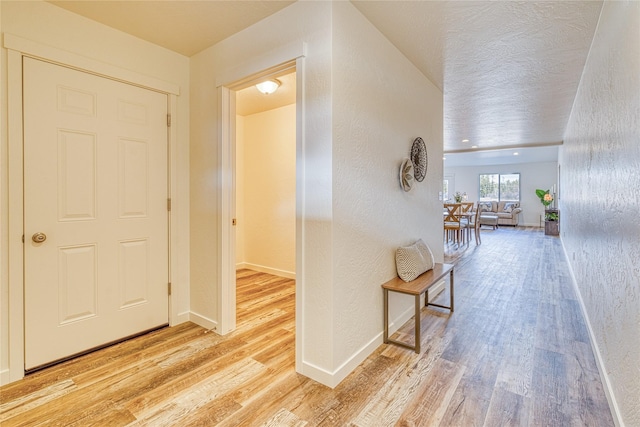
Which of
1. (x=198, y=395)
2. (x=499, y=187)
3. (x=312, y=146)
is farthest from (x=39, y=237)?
(x=499, y=187)

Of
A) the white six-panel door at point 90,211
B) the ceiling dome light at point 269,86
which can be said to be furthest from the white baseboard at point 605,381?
the ceiling dome light at point 269,86

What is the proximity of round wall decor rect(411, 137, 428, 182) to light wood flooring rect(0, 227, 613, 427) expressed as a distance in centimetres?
136

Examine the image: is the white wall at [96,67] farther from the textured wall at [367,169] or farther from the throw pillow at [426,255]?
the throw pillow at [426,255]

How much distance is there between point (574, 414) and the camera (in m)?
1.63

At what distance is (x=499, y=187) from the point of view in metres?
12.0

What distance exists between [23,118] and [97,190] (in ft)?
1.88

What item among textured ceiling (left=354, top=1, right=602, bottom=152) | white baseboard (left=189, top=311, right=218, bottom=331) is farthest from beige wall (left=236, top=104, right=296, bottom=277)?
textured ceiling (left=354, top=1, right=602, bottom=152)

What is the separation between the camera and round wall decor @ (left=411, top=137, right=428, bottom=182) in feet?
9.57

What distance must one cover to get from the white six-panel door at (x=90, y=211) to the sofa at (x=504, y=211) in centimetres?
1110

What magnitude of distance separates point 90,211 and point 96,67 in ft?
3.33

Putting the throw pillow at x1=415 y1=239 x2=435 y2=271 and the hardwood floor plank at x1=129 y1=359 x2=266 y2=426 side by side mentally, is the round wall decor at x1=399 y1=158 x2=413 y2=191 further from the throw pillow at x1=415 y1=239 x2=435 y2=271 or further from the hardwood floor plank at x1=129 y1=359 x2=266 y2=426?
the hardwood floor plank at x1=129 y1=359 x2=266 y2=426

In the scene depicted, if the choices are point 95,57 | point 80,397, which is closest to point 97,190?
point 95,57

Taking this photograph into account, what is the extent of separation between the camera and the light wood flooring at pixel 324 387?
5.28ft

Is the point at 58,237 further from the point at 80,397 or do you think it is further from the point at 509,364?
the point at 509,364
